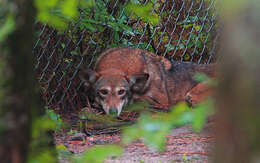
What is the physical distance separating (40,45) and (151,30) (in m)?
2.29

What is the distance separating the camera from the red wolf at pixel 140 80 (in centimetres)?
483

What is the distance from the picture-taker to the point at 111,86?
15.8 feet

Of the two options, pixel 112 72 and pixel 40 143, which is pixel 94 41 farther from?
pixel 40 143

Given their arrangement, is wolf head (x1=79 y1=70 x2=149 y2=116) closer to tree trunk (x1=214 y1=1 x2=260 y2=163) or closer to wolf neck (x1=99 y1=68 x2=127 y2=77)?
wolf neck (x1=99 y1=68 x2=127 y2=77)

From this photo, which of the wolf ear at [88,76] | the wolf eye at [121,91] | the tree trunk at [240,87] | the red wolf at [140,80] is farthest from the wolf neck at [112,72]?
the tree trunk at [240,87]

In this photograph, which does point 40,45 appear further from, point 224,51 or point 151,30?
point 224,51

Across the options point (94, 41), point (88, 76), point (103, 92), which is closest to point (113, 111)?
point (103, 92)

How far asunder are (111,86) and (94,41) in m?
0.75

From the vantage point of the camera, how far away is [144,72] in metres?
5.27

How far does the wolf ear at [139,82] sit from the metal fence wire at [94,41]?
1.99ft

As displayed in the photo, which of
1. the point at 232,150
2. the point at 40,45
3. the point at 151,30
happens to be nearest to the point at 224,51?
the point at 232,150

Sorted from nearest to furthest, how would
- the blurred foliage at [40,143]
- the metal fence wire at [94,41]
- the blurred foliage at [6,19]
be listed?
1. the blurred foliage at [6,19]
2. the blurred foliage at [40,143]
3. the metal fence wire at [94,41]

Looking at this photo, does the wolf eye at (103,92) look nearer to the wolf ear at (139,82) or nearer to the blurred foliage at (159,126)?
the wolf ear at (139,82)

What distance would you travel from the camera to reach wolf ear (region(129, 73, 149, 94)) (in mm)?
4980
